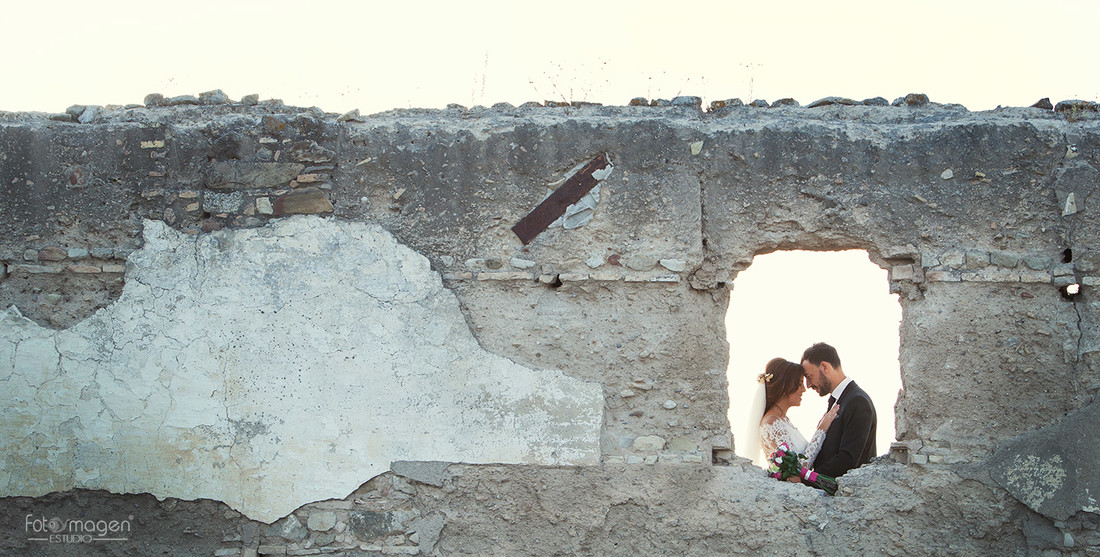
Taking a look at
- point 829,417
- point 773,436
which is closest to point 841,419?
point 829,417

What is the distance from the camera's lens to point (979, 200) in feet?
12.6

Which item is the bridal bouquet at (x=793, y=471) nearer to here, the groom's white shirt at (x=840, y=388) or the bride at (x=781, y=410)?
the bride at (x=781, y=410)

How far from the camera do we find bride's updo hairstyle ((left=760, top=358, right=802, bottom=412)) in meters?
4.86

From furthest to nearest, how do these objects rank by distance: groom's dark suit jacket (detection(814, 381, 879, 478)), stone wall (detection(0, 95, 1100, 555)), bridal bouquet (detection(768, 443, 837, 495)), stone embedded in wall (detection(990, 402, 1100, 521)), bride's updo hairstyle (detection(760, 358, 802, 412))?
bride's updo hairstyle (detection(760, 358, 802, 412))
groom's dark suit jacket (detection(814, 381, 879, 478))
bridal bouquet (detection(768, 443, 837, 495))
stone wall (detection(0, 95, 1100, 555))
stone embedded in wall (detection(990, 402, 1100, 521))

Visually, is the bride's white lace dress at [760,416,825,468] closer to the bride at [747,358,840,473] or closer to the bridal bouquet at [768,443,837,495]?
the bride at [747,358,840,473]

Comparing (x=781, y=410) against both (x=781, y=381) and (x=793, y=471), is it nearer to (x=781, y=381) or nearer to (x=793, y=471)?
(x=781, y=381)

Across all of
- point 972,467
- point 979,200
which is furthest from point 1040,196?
point 972,467

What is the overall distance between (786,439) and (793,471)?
1.45 feet

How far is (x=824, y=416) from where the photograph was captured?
468 cm

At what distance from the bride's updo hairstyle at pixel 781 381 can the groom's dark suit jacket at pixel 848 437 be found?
33 cm

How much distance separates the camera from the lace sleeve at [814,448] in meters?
4.48

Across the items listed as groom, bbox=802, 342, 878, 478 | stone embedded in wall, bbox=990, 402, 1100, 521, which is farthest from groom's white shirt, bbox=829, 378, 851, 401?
stone embedded in wall, bbox=990, 402, 1100, 521

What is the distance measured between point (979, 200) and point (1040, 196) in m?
0.25

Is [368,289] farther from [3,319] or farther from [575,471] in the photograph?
[3,319]
